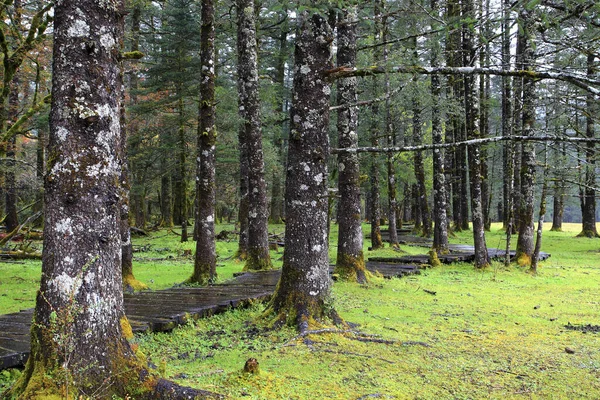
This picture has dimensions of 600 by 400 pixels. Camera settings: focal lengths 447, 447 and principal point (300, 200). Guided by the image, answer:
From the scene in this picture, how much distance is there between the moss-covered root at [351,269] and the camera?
404 inches

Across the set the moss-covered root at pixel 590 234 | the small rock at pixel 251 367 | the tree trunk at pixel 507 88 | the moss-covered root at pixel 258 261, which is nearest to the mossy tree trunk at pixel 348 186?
the moss-covered root at pixel 258 261

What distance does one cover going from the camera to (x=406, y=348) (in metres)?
5.39

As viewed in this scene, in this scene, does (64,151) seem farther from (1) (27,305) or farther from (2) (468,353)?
(1) (27,305)

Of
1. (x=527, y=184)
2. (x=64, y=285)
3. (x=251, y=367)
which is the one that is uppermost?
(x=527, y=184)

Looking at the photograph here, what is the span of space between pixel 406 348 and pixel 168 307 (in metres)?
3.56

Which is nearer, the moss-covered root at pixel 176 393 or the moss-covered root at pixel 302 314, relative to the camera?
the moss-covered root at pixel 176 393

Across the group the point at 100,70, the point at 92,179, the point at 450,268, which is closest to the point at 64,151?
the point at 92,179

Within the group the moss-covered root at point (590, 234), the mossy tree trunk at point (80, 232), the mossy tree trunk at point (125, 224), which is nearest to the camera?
the mossy tree trunk at point (80, 232)

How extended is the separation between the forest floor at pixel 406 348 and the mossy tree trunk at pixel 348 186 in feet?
2.29

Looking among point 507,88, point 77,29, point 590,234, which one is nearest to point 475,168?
point 507,88

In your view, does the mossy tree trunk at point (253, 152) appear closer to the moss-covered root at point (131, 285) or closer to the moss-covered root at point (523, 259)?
the moss-covered root at point (131, 285)

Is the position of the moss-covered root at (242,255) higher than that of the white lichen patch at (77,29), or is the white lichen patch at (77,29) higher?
the white lichen patch at (77,29)

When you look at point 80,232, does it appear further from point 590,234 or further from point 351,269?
point 590,234

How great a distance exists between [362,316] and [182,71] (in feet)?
59.4
